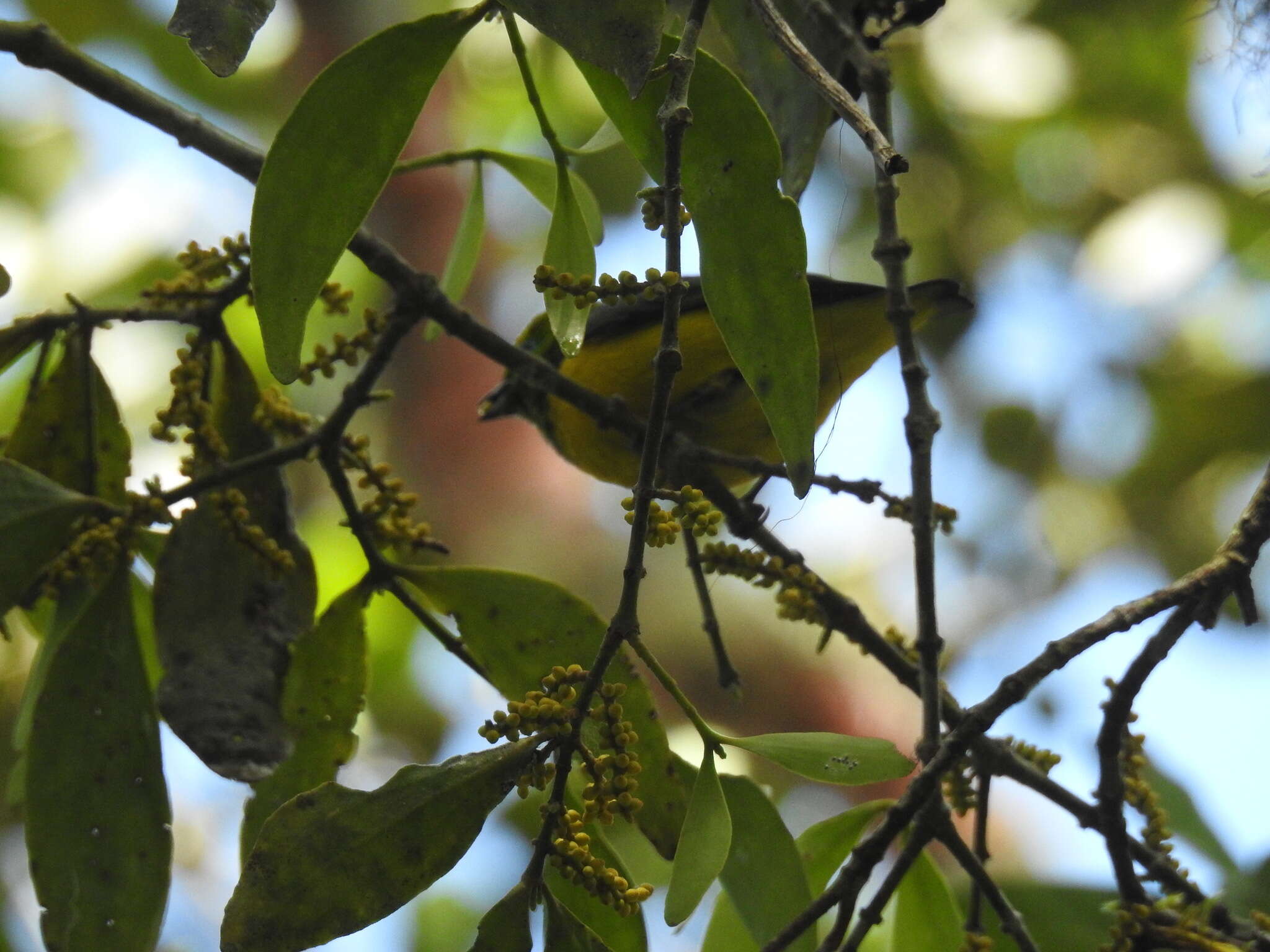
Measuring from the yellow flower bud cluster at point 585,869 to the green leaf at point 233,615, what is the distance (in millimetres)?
478

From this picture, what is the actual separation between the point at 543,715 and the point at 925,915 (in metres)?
0.70

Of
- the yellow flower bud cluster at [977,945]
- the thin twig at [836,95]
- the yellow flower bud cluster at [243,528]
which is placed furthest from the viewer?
the yellow flower bud cluster at [243,528]

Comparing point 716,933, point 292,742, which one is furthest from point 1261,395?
→ point 292,742

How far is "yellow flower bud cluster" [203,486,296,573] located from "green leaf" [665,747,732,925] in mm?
644

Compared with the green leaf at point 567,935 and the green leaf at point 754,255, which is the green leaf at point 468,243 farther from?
the green leaf at point 567,935

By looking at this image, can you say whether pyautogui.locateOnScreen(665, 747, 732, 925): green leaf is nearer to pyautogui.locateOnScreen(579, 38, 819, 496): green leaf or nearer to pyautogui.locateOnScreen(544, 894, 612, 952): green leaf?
pyautogui.locateOnScreen(544, 894, 612, 952): green leaf

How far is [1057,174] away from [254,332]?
3097 millimetres

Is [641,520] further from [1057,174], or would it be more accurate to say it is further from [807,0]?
[1057,174]

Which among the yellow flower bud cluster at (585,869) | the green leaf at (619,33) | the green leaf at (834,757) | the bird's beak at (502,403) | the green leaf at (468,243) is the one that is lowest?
the yellow flower bud cluster at (585,869)

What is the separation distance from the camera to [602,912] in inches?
49.4

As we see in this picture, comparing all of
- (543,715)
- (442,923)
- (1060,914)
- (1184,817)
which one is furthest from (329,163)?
(442,923)

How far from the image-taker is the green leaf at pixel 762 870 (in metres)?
1.34

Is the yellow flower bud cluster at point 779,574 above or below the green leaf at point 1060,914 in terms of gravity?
above

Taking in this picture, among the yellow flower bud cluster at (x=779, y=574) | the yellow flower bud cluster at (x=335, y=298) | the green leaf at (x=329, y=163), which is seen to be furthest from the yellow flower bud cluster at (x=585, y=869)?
the yellow flower bud cluster at (x=335, y=298)
